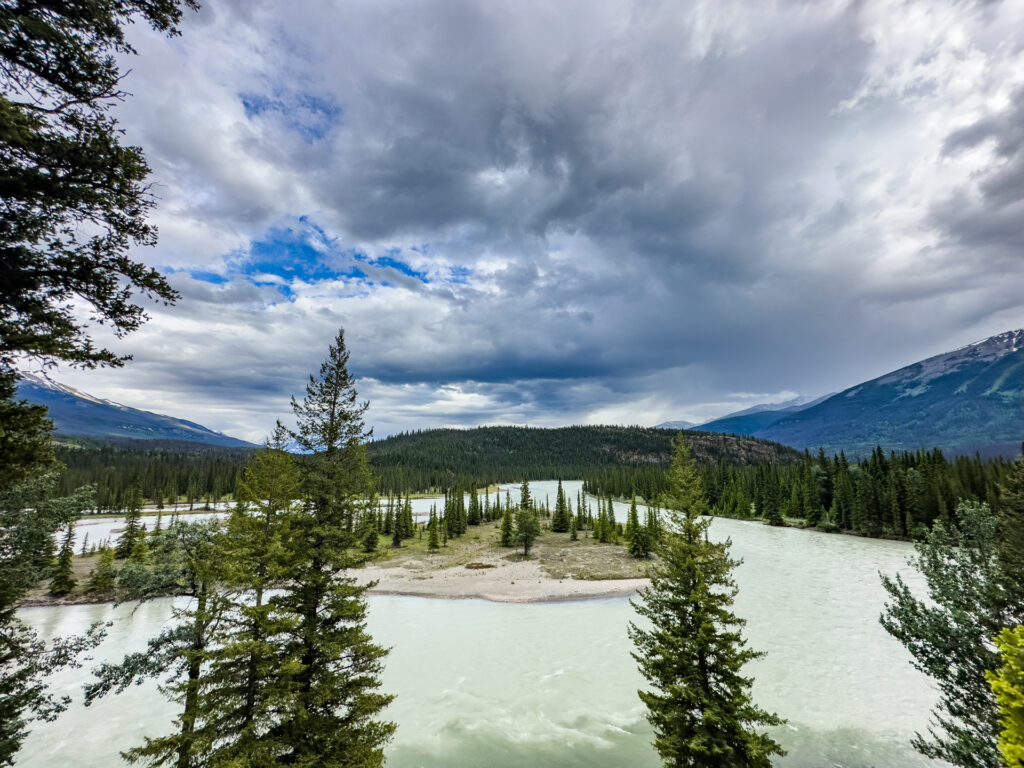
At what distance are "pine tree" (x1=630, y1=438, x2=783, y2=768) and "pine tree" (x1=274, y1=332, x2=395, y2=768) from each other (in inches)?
355

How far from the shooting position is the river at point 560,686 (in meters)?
19.9

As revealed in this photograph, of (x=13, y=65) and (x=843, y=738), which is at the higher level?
(x=13, y=65)

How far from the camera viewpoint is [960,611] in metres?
12.8

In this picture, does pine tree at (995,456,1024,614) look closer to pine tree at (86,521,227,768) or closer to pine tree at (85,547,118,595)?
pine tree at (86,521,227,768)

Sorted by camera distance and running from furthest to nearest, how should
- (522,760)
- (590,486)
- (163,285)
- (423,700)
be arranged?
(590,486) < (423,700) < (522,760) < (163,285)

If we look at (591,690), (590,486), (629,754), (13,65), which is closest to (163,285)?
(13,65)

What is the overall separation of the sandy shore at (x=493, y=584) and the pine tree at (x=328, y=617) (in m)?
33.8

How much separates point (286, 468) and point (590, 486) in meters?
161

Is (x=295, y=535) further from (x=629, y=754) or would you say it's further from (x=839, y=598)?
(x=839, y=598)

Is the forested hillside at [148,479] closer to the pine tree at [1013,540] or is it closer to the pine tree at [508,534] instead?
the pine tree at [508,534]

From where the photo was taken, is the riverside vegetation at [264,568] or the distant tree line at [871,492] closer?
the riverside vegetation at [264,568]

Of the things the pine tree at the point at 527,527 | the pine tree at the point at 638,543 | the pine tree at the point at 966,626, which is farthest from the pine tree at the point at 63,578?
the pine tree at the point at 638,543

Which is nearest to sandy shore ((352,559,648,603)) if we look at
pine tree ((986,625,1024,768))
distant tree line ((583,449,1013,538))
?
distant tree line ((583,449,1013,538))

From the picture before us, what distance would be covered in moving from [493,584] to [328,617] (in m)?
40.7
